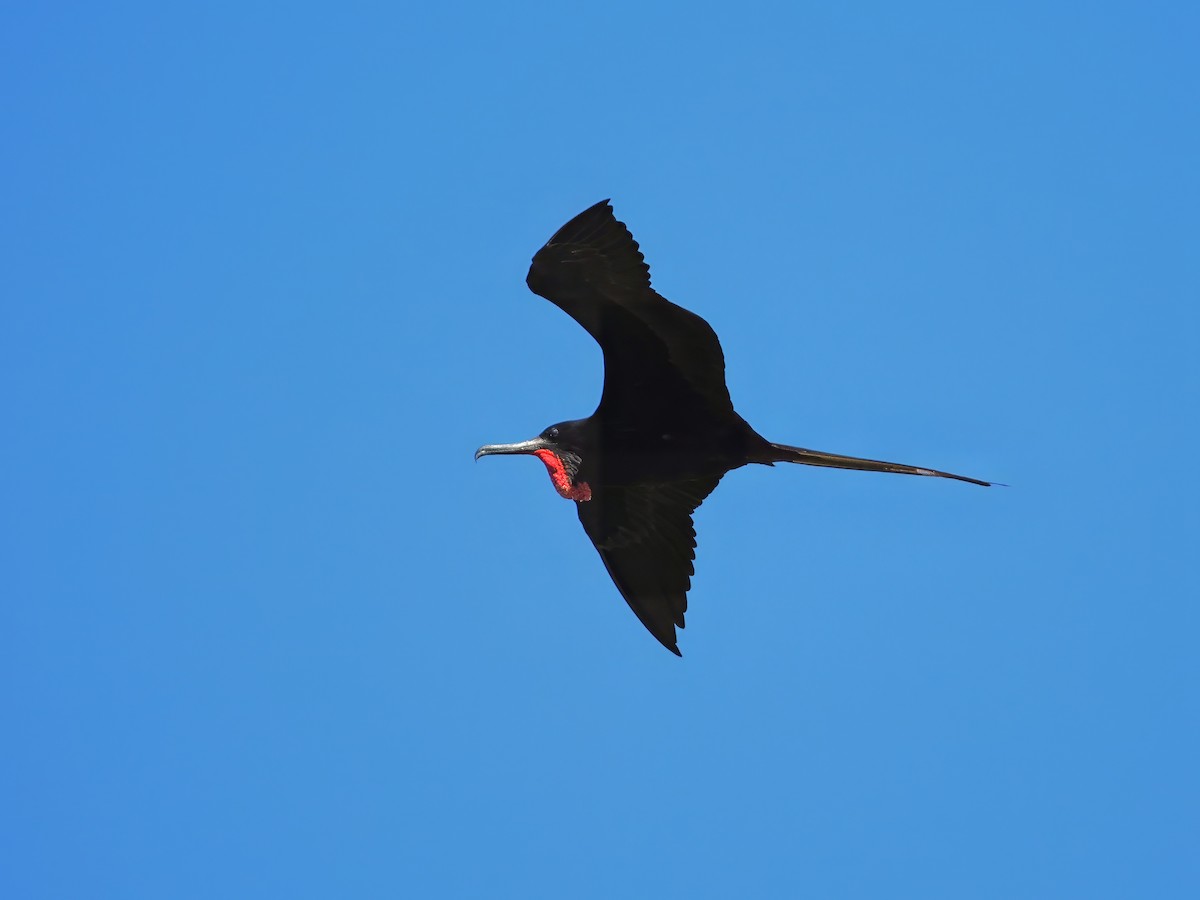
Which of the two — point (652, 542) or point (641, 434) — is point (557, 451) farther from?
point (652, 542)

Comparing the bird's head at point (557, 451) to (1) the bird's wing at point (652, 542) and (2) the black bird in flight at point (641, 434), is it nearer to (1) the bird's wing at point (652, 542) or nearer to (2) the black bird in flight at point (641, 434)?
(2) the black bird in flight at point (641, 434)

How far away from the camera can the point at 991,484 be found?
26.3ft

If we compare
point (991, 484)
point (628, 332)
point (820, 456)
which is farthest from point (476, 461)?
point (991, 484)

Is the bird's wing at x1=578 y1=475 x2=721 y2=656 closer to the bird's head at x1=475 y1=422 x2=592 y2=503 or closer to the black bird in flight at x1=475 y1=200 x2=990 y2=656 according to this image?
the black bird in flight at x1=475 y1=200 x2=990 y2=656

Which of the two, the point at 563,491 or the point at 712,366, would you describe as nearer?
the point at 712,366

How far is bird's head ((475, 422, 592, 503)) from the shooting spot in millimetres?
9211

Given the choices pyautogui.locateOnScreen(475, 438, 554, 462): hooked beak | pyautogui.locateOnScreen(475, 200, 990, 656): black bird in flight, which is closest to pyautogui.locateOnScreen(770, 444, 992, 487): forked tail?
pyautogui.locateOnScreen(475, 200, 990, 656): black bird in flight

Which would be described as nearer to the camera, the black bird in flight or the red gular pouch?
the black bird in flight

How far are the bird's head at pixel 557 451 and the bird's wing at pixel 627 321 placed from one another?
0.30 meters

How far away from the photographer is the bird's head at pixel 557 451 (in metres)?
9.21

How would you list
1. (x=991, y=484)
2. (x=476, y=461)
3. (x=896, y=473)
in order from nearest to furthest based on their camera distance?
(x=991, y=484), (x=896, y=473), (x=476, y=461)

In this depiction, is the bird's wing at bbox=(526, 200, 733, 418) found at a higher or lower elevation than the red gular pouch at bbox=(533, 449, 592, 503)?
higher

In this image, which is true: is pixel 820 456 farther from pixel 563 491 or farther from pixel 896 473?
pixel 563 491

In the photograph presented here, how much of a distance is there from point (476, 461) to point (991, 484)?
114 inches
